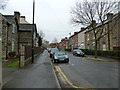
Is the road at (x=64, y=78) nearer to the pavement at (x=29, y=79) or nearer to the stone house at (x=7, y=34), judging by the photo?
the pavement at (x=29, y=79)

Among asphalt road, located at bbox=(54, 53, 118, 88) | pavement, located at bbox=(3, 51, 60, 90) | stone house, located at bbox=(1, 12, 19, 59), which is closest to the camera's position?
pavement, located at bbox=(3, 51, 60, 90)

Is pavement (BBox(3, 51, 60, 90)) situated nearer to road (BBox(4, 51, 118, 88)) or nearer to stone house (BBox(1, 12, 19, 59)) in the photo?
road (BBox(4, 51, 118, 88))

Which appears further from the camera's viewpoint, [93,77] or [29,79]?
[93,77]

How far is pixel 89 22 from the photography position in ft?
76.1

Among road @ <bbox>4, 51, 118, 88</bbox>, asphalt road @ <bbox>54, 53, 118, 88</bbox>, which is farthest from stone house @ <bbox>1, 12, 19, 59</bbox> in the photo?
asphalt road @ <bbox>54, 53, 118, 88</bbox>

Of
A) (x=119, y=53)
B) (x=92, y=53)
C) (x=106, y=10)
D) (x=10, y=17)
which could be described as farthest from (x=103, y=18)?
(x=10, y=17)

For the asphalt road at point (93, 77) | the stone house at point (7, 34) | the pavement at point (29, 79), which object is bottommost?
the asphalt road at point (93, 77)

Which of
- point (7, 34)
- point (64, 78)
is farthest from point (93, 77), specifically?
point (7, 34)

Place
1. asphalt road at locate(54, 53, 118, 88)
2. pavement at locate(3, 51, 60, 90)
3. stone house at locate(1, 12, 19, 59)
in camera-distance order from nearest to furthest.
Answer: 1. pavement at locate(3, 51, 60, 90)
2. asphalt road at locate(54, 53, 118, 88)
3. stone house at locate(1, 12, 19, 59)

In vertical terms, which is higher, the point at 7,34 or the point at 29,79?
the point at 7,34

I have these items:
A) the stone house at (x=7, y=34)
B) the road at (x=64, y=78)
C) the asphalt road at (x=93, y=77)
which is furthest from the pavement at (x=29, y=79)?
the stone house at (x=7, y=34)

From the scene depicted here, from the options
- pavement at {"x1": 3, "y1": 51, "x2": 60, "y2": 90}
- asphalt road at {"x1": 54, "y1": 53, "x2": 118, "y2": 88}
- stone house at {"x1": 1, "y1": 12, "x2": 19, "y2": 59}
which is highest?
stone house at {"x1": 1, "y1": 12, "x2": 19, "y2": 59}

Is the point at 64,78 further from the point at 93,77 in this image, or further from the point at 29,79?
the point at 29,79

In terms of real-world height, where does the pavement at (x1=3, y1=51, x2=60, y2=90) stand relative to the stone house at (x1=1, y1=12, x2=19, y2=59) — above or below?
below
